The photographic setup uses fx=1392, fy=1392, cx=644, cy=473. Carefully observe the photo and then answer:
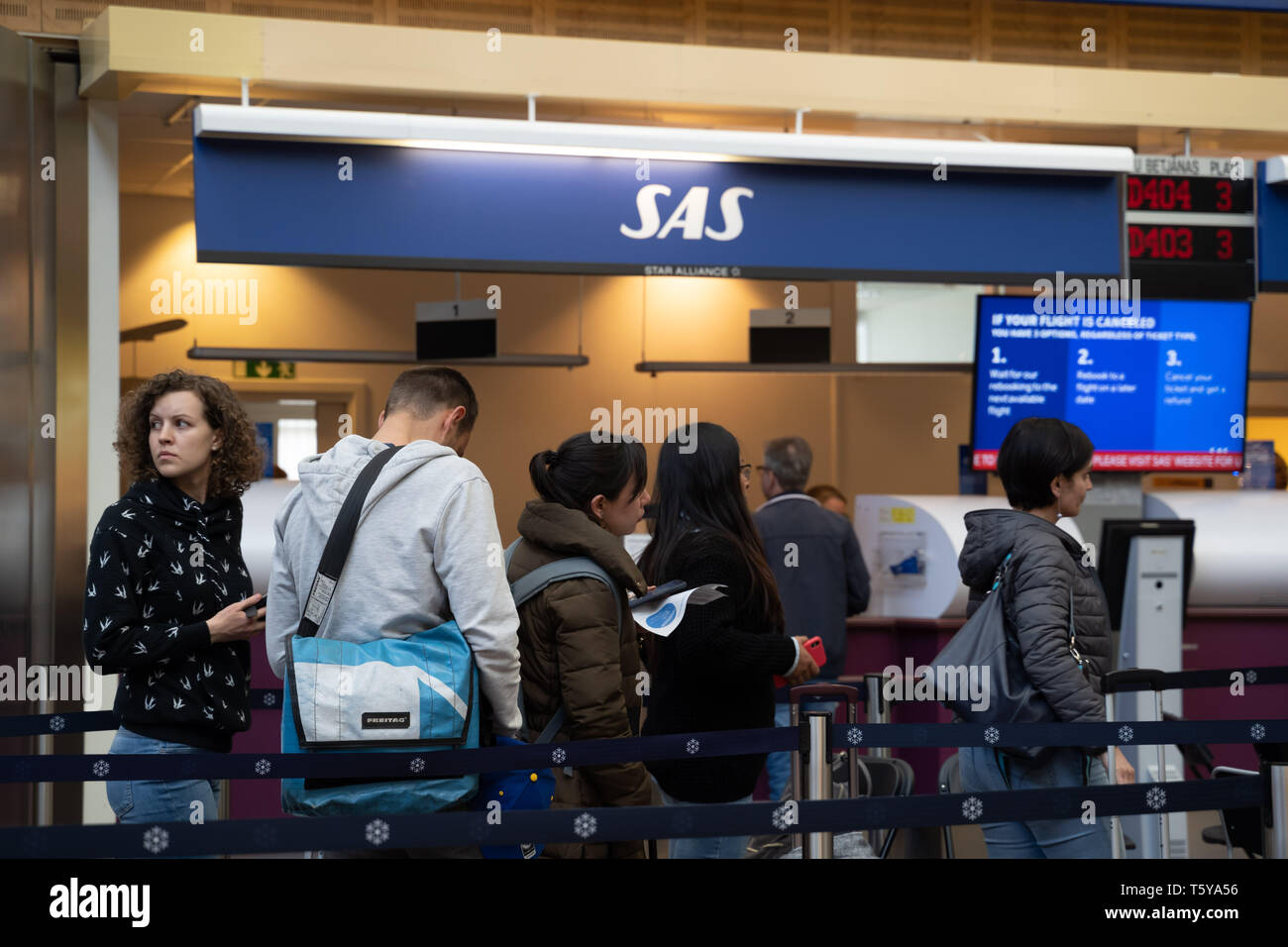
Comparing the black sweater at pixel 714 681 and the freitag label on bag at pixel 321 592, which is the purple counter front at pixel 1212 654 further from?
the freitag label on bag at pixel 321 592

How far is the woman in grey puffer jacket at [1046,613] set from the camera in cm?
277

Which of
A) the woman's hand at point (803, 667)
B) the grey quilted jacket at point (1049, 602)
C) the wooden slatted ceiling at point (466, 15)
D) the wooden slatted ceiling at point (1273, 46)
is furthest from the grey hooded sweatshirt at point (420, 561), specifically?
the wooden slatted ceiling at point (1273, 46)

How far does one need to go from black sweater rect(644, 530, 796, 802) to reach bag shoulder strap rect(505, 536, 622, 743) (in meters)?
0.32

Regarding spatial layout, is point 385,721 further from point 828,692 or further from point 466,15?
point 466,15

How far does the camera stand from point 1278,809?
8.38 ft

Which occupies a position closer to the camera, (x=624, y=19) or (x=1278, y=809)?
(x=1278, y=809)

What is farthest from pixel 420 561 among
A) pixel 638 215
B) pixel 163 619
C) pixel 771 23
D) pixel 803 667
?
pixel 771 23

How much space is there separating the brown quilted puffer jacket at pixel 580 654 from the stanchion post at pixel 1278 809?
1.16m

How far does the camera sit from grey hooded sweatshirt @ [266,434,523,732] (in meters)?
2.41

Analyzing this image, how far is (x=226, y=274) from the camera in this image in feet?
28.6

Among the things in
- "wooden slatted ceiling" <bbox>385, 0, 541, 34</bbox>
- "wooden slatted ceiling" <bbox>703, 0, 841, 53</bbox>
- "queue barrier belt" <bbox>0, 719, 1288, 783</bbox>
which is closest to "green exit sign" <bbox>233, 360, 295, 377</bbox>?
"wooden slatted ceiling" <bbox>385, 0, 541, 34</bbox>

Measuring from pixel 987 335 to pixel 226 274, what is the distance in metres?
5.01

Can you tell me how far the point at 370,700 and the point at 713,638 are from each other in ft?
2.64

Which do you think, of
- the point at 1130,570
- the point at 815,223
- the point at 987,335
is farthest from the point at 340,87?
the point at 1130,570
